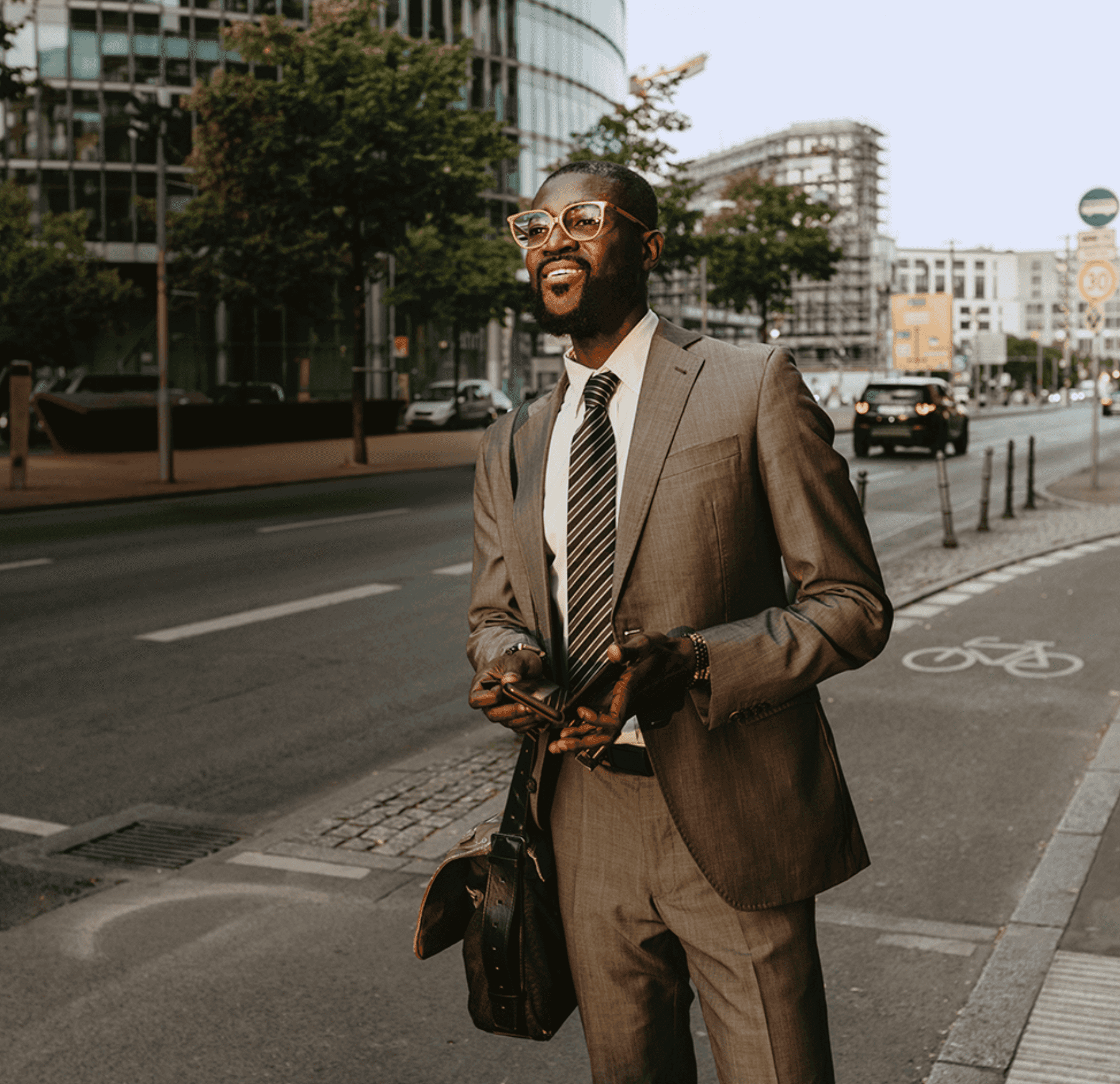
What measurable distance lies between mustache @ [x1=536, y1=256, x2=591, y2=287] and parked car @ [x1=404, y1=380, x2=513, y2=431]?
133 feet

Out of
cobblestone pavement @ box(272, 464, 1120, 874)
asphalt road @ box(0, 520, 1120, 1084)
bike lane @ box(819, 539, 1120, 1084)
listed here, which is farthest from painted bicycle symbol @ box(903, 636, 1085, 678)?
cobblestone pavement @ box(272, 464, 1120, 874)

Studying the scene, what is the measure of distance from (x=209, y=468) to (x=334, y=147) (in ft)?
21.5

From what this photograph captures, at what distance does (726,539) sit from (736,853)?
0.46m

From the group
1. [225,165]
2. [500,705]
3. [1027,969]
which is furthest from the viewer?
[225,165]

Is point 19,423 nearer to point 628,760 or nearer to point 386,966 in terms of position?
point 386,966

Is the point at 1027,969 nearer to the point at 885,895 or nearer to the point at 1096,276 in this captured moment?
the point at 885,895

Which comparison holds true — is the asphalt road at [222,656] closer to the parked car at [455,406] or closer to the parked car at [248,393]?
the parked car at [248,393]

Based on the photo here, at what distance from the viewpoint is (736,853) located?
2064mm

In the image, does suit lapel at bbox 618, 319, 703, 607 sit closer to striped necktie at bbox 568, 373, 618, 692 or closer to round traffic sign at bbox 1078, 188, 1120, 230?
striped necktie at bbox 568, 373, 618, 692

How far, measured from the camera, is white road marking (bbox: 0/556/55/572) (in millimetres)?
12656

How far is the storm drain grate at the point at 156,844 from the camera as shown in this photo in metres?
5.05

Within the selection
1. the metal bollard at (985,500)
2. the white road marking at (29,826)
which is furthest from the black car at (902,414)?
the white road marking at (29,826)

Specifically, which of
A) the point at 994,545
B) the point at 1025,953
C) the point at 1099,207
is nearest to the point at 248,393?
the point at 1099,207

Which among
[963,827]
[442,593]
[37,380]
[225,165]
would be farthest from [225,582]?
[37,380]
